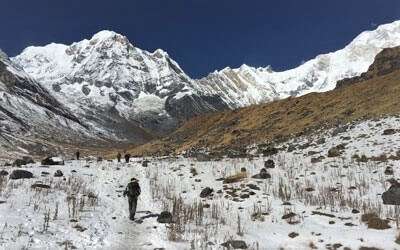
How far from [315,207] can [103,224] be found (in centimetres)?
967

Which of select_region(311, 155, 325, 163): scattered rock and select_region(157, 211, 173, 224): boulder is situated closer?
select_region(157, 211, 173, 224): boulder

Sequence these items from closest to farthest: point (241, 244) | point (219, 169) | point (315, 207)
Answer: point (241, 244) → point (315, 207) → point (219, 169)

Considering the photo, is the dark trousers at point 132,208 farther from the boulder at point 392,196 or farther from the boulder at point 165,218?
the boulder at point 392,196

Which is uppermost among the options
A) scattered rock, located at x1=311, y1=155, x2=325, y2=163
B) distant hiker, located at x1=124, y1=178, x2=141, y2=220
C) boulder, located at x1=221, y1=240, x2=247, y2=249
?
scattered rock, located at x1=311, y1=155, x2=325, y2=163

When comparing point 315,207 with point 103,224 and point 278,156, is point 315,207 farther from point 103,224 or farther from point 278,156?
point 278,156

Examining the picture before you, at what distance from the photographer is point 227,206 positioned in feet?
93.0

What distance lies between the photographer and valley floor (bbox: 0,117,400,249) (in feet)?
68.4

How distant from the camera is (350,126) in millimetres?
53281

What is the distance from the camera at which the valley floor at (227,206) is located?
20844mm

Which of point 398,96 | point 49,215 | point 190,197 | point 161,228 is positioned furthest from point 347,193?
point 398,96

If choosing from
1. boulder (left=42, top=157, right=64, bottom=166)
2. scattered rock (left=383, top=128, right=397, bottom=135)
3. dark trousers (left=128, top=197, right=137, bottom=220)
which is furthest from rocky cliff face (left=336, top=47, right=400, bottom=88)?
dark trousers (left=128, top=197, right=137, bottom=220)

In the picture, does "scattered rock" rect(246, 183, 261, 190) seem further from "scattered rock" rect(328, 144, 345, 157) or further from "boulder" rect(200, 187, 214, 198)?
"scattered rock" rect(328, 144, 345, 157)

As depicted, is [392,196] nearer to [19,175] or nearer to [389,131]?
[389,131]

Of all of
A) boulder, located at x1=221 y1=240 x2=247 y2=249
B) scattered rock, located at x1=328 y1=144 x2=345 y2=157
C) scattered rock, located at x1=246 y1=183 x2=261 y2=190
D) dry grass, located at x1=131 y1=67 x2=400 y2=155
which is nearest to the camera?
boulder, located at x1=221 y1=240 x2=247 y2=249
